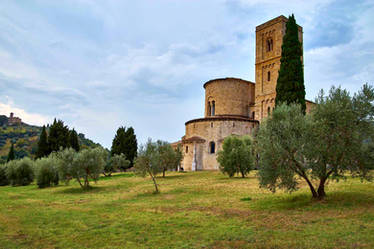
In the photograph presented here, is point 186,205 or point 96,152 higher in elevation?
point 96,152

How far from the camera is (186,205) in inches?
640

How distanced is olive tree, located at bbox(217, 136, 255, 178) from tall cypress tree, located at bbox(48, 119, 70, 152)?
35.9m

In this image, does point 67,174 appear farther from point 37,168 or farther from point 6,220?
point 6,220

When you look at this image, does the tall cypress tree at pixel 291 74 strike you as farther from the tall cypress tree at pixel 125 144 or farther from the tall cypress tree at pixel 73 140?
the tall cypress tree at pixel 73 140

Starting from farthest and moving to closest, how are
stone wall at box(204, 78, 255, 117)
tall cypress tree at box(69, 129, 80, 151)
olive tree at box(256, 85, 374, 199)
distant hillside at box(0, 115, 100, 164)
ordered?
distant hillside at box(0, 115, 100, 164) < tall cypress tree at box(69, 129, 80, 151) < stone wall at box(204, 78, 255, 117) < olive tree at box(256, 85, 374, 199)

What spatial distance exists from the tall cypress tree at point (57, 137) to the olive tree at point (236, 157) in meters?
35.9

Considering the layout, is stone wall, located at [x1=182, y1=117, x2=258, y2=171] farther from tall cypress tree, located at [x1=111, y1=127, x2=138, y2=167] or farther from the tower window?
tall cypress tree, located at [x1=111, y1=127, x2=138, y2=167]

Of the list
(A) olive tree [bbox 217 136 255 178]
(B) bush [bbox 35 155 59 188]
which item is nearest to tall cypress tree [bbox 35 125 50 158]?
(B) bush [bbox 35 155 59 188]

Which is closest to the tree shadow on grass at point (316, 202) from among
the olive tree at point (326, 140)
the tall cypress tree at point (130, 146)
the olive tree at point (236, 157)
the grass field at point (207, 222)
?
the grass field at point (207, 222)

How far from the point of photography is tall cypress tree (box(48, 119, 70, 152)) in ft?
175

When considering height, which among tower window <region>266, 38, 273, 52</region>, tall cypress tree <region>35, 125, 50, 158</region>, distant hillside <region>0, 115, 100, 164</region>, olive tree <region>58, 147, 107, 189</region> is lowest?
olive tree <region>58, 147, 107, 189</region>

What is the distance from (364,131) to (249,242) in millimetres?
7435

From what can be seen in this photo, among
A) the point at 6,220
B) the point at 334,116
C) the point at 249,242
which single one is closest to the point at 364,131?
the point at 334,116

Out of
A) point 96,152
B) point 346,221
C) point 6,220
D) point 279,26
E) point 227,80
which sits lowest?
point 6,220
